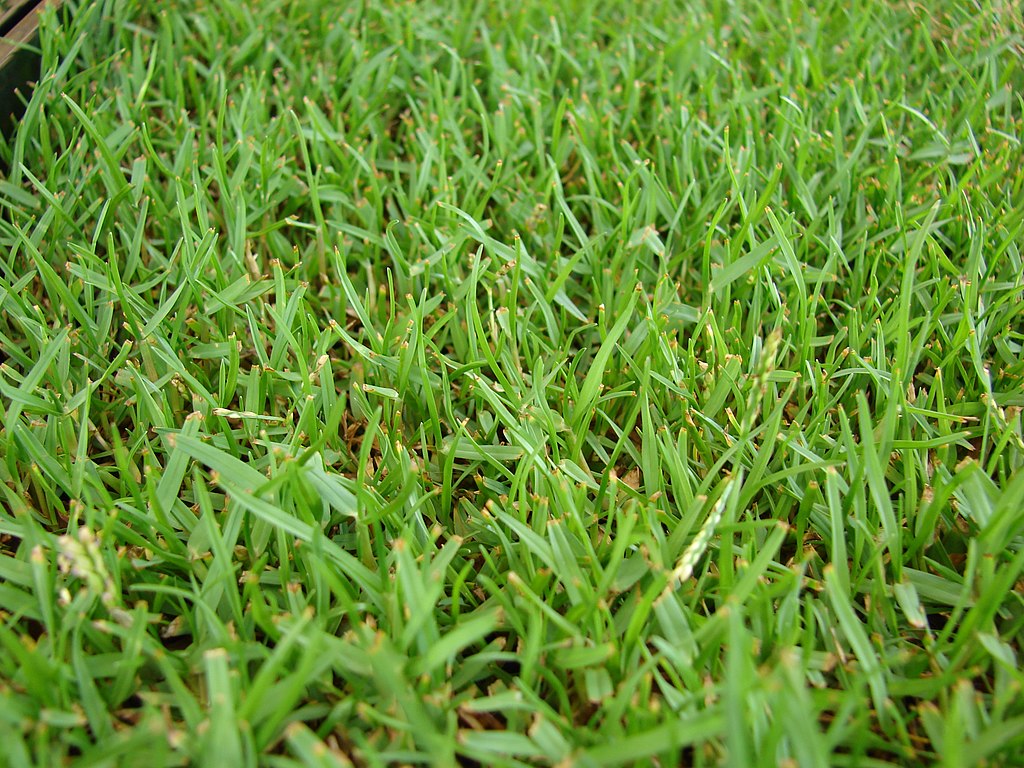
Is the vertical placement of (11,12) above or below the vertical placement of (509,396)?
above

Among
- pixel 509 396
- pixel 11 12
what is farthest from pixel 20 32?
pixel 509 396

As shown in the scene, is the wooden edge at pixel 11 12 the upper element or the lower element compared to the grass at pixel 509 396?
upper

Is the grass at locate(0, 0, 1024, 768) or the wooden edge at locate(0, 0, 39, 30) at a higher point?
the wooden edge at locate(0, 0, 39, 30)

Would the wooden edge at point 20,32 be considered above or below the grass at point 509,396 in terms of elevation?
above

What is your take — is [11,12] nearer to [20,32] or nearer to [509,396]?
[20,32]

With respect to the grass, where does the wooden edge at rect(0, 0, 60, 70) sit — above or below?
above

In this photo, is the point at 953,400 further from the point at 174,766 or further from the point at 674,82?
the point at 174,766

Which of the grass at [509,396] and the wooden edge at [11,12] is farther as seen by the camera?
the wooden edge at [11,12]

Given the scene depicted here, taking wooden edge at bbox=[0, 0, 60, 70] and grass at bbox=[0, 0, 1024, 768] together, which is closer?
grass at bbox=[0, 0, 1024, 768]

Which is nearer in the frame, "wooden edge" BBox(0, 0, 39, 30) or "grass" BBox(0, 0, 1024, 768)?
"grass" BBox(0, 0, 1024, 768)
